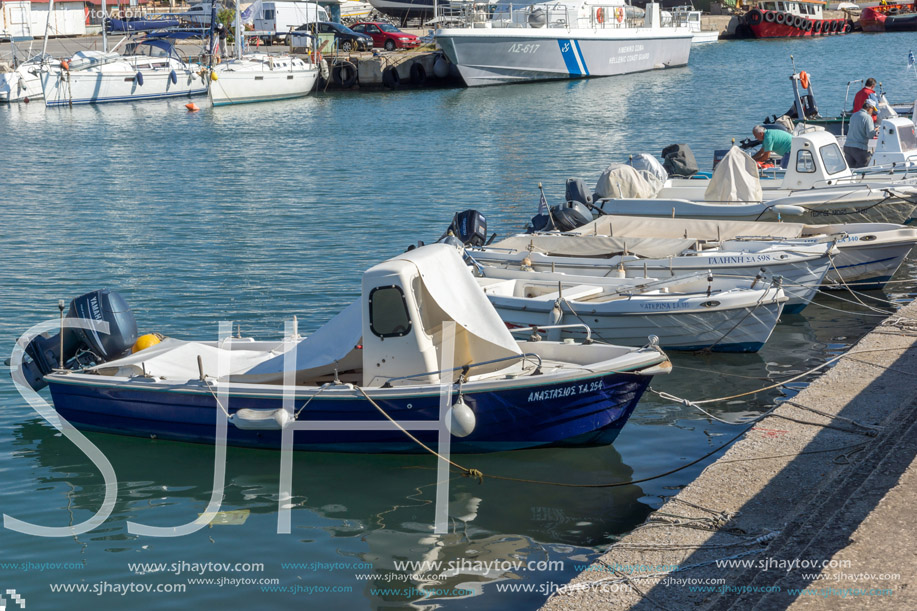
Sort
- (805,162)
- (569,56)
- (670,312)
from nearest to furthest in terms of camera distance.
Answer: (670,312) → (805,162) → (569,56)

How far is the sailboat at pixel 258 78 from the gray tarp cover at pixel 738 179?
115 ft

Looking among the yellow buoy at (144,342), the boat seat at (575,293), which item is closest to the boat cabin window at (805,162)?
the boat seat at (575,293)

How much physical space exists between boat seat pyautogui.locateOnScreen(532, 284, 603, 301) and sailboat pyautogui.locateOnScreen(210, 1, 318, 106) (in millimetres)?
37928

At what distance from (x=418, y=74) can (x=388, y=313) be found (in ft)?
158

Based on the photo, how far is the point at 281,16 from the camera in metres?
69.2

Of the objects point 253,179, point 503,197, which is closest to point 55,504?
point 503,197

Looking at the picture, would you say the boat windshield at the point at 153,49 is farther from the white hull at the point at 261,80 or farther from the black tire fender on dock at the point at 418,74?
the black tire fender on dock at the point at 418,74

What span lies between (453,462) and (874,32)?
8056cm

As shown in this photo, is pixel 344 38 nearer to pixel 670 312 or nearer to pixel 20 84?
pixel 20 84

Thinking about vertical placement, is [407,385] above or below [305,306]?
above

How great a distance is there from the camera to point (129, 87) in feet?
168

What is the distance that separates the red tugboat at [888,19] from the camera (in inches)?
3110

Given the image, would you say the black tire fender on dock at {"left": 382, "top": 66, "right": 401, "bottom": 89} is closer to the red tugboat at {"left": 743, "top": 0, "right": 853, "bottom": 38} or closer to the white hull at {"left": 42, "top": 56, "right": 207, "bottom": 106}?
the white hull at {"left": 42, "top": 56, "right": 207, "bottom": 106}

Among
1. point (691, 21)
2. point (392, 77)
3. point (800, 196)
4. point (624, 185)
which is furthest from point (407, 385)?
point (691, 21)
